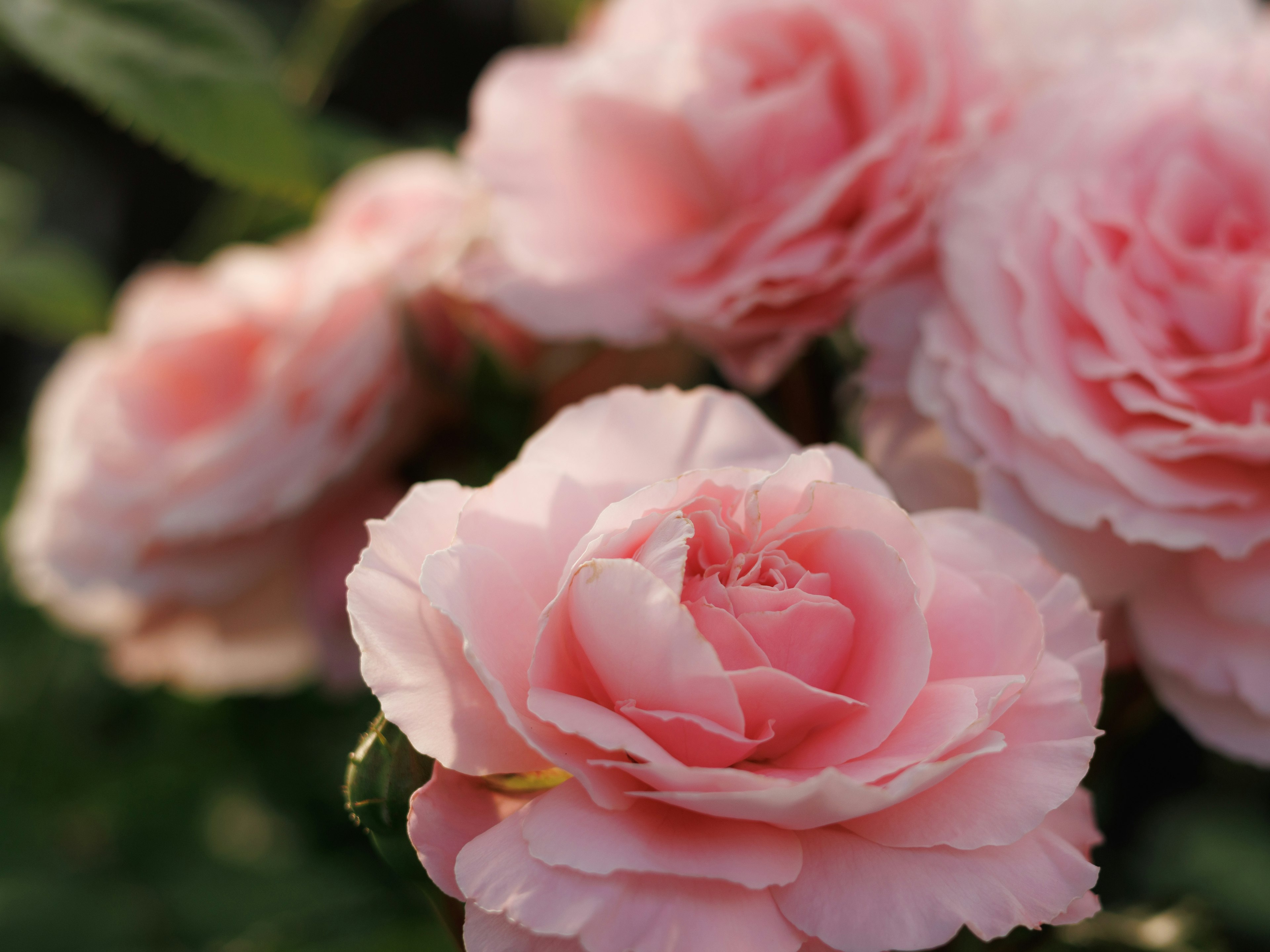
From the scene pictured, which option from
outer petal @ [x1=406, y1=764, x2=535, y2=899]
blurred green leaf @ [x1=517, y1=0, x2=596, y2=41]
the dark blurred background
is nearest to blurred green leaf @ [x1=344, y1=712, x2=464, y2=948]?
outer petal @ [x1=406, y1=764, x2=535, y2=899]

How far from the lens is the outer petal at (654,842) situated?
229mm

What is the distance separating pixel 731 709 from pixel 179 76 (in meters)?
0.37

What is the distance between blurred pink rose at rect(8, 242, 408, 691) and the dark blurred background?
0.18 ft

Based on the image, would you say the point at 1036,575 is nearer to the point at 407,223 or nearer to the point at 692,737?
the point at 692,737

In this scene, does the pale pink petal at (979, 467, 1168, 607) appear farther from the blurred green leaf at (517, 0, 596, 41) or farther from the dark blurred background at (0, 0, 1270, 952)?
the blurred green leaf at (517, 0, 596, 41)

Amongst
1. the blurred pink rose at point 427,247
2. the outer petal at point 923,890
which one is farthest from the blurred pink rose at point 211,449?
the outer petal at point 923,890

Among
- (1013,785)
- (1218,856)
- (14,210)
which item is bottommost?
(1218,856)

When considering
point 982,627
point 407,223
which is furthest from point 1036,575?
point 407,223

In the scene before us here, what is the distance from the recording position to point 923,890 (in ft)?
0.77

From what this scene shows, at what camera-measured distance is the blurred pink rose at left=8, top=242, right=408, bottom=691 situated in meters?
0.49

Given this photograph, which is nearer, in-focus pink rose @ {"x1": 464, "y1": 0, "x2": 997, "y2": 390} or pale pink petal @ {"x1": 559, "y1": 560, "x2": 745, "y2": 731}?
pale pink petal @ {"x1": 559, "y1": 560, "x2": 745, "y2": 731}

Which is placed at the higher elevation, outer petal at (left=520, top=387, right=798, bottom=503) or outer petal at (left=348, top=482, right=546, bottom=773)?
outer petal at (left=520, top=387, right=798, bottom=503)

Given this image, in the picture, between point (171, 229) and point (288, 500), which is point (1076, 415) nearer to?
point (288, 500)

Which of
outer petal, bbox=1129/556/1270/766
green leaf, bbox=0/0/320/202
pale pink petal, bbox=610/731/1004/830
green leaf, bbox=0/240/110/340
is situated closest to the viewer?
pale pink petal, bbox=610/731/1004/830
